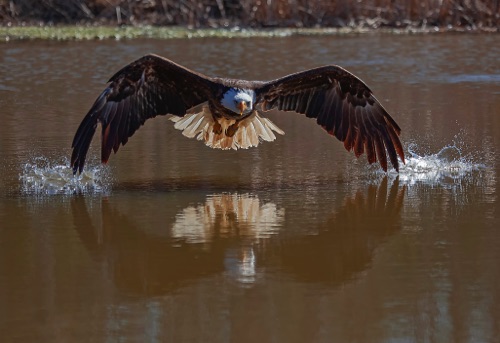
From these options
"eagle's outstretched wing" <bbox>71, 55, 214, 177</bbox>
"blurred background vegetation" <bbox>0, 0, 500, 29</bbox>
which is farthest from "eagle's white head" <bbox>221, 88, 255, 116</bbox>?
"blurred background vegetation" <bbox>0, 0, 500, 29</bbox>

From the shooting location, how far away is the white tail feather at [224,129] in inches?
356

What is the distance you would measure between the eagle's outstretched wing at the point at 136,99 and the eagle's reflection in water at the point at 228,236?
0.51 m

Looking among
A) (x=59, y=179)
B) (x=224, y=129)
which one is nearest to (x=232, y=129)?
(x=224, y=129)

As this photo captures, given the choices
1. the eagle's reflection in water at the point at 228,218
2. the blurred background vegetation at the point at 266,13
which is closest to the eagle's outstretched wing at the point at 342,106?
the eagle's reflection in water at the point at 228,218

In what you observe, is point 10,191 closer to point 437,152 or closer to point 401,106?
point 437,152

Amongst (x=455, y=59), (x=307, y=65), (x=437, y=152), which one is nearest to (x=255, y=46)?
(x=307, y=65)

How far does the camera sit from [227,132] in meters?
8.98

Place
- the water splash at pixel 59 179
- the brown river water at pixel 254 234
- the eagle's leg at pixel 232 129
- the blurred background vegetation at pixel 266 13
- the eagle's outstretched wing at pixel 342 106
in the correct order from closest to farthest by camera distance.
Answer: the brown river water at pixel 254 234
the water splash at pixel 59 179
the eagle's outstretched wing at pixel 342 106
the eagle's leg at pixel 232 129
the blurred background vegetation at pixel 266 13

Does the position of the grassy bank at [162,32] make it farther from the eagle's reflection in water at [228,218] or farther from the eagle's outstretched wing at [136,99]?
the eagle's reflection in water at [228,218]

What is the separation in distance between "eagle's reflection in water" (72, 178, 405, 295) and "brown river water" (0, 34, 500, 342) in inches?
0.7

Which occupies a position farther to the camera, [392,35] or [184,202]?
[392,35]

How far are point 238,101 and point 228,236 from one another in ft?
5.37

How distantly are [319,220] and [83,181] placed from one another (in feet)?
6.82

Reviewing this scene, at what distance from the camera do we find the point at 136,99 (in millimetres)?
8586
